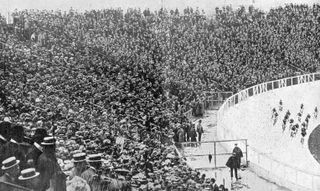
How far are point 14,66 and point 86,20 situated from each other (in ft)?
32.2

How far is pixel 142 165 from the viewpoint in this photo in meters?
8.56

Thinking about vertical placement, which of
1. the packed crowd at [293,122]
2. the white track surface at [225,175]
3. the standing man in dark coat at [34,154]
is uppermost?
the packed crowd at [293,122]

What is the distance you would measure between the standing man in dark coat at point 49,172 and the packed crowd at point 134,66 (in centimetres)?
195

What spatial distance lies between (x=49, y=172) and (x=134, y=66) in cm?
1320

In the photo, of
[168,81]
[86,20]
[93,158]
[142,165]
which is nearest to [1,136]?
[93,158]

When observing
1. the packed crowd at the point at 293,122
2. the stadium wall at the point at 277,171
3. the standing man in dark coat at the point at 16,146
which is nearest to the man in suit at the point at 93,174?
the standing man in dark coat at the point at 16,146

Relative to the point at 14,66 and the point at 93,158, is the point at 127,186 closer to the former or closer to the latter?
the point at 93,158

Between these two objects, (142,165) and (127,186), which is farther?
(142,165)

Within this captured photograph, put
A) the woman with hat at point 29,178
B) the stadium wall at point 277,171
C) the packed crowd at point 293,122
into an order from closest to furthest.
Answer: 1. the woman with hat at point 29,178
2. the stadium wall at point 277,171
3. the packed crowd at point 293,122

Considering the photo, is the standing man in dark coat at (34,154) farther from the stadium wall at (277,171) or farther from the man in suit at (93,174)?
the stadium wall at (277,171)

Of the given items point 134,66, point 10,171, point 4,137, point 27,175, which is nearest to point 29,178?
point 27,175

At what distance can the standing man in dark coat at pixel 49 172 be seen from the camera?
15.4 feet

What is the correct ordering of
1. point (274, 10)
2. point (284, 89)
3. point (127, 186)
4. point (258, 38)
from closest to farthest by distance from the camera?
point (127, 186), point (284, 89), point (258, 38), point (274, 10)

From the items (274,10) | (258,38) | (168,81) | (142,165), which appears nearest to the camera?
(142,165)
